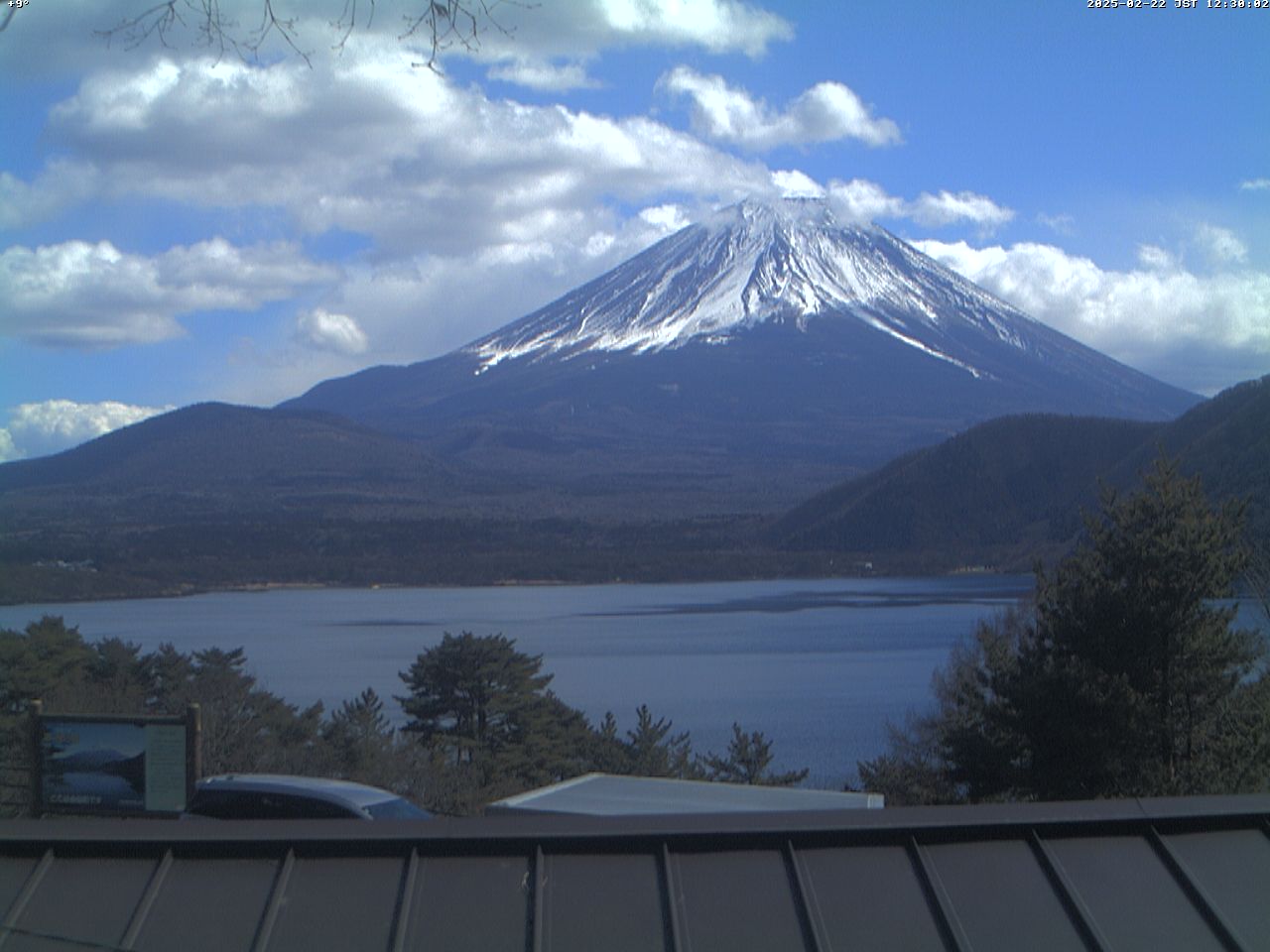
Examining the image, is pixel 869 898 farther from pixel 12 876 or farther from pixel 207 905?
pixel 12 876

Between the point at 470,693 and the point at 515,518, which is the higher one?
the point at 515,518

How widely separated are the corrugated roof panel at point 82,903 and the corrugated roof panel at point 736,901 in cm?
138

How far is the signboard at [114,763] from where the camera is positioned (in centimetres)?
818

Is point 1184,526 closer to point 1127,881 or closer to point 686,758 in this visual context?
point 686,758

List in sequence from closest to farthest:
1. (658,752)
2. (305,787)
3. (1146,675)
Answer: (305,787)
(1146,675)
(658,752)

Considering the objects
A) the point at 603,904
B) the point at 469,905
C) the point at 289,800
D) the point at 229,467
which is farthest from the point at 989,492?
the point at 469,905

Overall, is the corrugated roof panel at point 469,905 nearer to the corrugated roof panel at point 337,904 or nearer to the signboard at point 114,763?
the corrugated roof panel at point 337,904

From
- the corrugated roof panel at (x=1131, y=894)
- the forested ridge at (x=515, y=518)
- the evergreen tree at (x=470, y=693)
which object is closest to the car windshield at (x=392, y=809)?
the corrugated roof panel at (x=1131, y=894)

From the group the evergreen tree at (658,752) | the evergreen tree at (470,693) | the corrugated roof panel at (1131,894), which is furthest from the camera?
the evergreen tree at (470,693)

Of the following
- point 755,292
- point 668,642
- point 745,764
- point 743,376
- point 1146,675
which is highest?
point 755,292

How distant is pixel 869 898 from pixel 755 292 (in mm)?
169166

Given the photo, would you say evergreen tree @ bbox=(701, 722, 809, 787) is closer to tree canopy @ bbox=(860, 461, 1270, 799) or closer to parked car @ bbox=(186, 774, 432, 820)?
tree canopy @ bbox=(860, 461, 1270, 799)

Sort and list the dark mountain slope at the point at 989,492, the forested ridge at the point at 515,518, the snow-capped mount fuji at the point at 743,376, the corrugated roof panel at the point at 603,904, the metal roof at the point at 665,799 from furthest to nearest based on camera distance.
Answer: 1. the snow-capped mount fuji at the point at 743,376
2. the dark mountain slope at the point at 989,492
3. the forested ridge at the point at 515,518
4. the metal roof at the point at 665,799
5. the corrugated roof panel at the point at 603,904

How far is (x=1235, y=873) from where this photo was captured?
3.39 m
